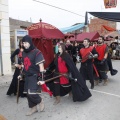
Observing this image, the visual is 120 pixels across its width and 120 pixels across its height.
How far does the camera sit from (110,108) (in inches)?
205

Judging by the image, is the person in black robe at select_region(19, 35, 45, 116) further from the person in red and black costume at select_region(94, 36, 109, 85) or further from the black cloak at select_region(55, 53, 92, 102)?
the person in red and black costume at select_region(94, 36, 109, 85)

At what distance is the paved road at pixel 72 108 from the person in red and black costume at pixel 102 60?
118 centimetres

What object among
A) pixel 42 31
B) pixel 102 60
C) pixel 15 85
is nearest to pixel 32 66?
pixel 15 85

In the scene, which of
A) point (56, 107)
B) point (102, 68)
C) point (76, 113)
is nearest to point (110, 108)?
point (76, 113)

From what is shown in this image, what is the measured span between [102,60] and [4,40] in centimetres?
439

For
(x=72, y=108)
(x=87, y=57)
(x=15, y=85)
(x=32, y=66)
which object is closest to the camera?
(x=32, y=66)

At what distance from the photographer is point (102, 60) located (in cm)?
754

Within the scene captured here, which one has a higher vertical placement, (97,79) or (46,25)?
(46,25)

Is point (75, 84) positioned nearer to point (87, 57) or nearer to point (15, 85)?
point (87, 57)

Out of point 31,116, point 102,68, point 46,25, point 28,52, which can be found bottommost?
point 31,116

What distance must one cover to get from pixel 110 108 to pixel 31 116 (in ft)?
5.92

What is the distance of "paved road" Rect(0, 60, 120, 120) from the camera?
15.4 feet

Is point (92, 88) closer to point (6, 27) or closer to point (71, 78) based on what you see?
point (71, 78)

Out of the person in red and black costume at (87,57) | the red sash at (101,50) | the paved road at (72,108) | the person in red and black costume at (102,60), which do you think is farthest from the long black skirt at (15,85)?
the red sash at (101,50)
